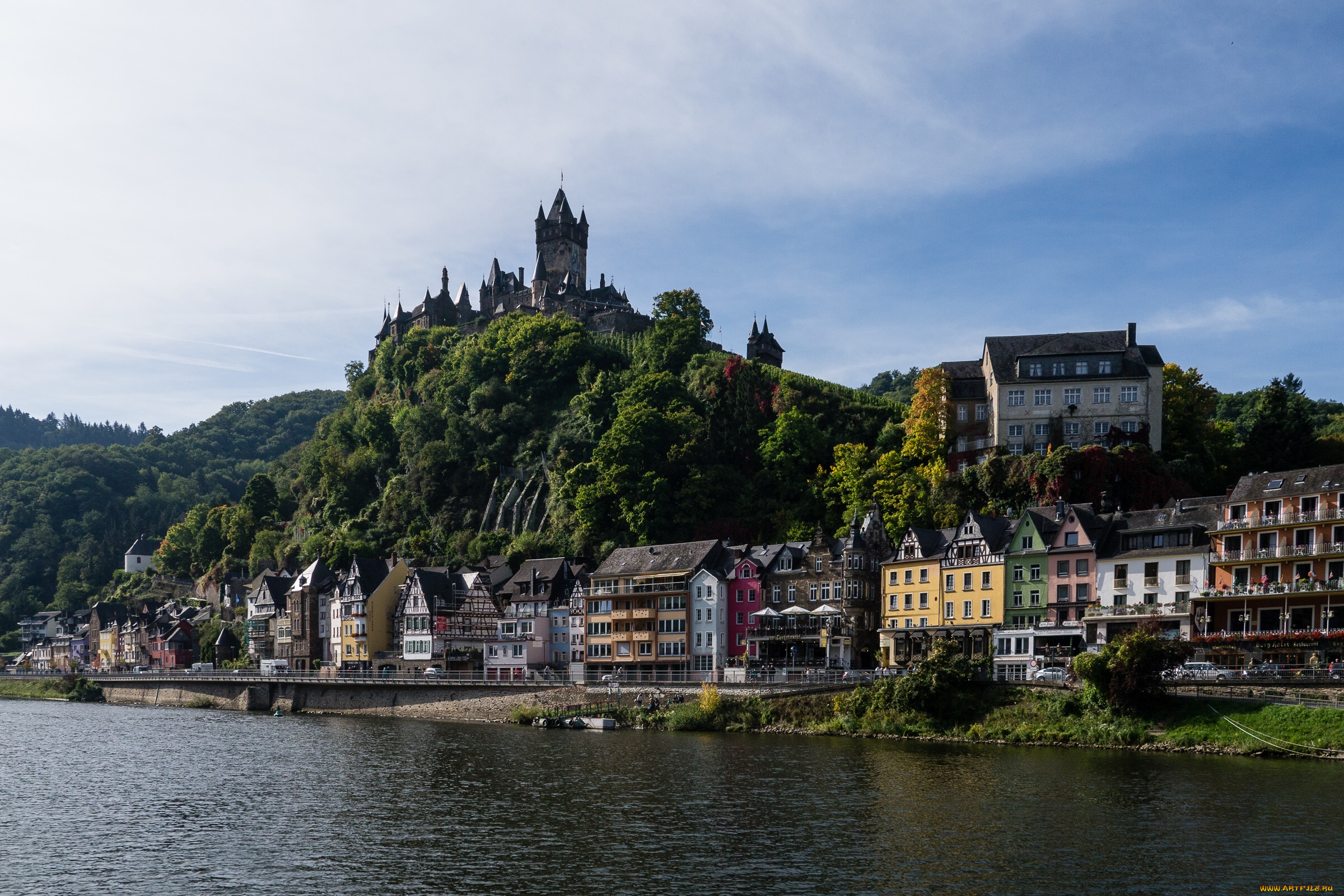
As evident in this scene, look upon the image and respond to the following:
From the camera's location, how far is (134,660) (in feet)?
509

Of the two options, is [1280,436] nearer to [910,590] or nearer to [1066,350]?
[1066,350]

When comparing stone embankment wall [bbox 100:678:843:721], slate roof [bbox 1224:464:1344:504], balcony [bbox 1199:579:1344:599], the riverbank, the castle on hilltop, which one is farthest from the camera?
the castle on hilltop

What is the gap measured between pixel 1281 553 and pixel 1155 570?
7.04m

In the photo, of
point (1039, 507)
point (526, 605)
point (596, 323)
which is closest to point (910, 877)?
point (1039, 507)

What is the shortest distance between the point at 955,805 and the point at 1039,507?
39.9m

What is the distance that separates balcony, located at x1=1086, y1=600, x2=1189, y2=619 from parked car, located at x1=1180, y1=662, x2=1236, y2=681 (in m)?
6.69

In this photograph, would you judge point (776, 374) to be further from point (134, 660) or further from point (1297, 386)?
point (134, 660)

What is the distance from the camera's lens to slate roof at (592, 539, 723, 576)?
90750 mm

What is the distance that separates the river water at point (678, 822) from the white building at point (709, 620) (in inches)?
943

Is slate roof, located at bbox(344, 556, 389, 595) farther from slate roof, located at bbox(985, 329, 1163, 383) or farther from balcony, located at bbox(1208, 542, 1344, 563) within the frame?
balcony, located at bbox(1208, 542, 1344, 563)

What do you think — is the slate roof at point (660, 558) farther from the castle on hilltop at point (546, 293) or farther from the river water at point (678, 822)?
the castle on hilltop at point (546, 293)

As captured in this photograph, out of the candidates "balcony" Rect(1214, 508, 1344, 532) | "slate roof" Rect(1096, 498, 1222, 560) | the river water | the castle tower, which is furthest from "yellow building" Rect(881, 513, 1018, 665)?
the castle tower

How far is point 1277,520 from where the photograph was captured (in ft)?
218

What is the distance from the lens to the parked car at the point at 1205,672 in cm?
5734
